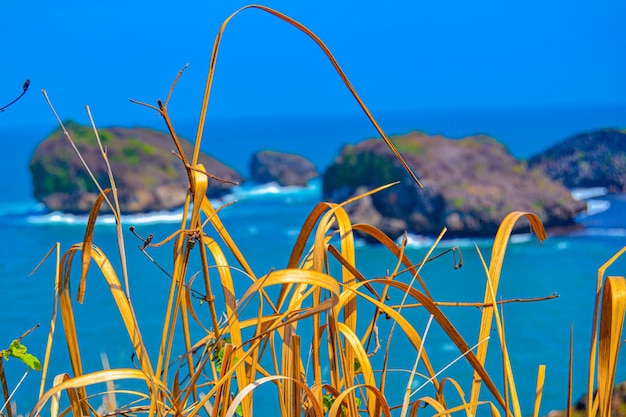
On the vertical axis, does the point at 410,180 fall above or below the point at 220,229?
below

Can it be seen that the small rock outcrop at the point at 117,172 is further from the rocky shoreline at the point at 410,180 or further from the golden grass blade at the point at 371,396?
the golden grass blade at the point at 371,396

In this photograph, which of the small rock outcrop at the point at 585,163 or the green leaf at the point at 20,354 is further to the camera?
the small rock outcrop at the point at 585,163

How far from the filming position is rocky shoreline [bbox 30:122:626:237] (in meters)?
10.6

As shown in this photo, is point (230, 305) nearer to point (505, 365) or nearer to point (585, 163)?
point (505, 365)

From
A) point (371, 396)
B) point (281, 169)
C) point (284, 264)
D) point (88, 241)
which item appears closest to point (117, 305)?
point (88, 241)

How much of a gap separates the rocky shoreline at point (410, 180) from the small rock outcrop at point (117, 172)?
0.02m

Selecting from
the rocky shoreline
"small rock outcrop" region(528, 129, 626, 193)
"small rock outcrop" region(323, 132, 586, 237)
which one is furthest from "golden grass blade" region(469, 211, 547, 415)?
"small rock outcrop" region(323, 132, 586, 237)

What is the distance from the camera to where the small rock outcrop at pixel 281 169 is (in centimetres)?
1536

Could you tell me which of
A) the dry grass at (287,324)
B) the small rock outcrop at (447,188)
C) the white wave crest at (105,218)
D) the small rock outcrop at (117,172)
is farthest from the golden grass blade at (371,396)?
the small rock outcrop at (117,172)

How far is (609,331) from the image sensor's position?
1.24 feet

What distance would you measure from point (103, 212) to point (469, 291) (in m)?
7.43

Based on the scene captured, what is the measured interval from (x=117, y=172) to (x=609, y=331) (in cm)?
1290

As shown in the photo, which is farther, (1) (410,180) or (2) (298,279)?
(1) (410,180)

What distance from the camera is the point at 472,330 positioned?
7301 millimetres
